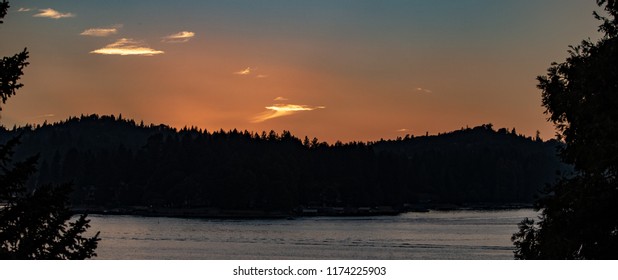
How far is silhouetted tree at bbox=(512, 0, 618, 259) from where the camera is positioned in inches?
683

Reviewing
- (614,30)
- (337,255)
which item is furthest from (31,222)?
(337,255)

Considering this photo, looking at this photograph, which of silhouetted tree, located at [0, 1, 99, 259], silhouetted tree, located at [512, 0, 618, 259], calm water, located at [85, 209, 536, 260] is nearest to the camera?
silhouetted tree, located at [512, 0, 618, 259]

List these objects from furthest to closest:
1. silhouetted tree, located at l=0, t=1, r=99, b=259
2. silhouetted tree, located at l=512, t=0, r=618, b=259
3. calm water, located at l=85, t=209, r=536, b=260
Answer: calm water, located at l=85, t=209, r=536, b=260
silhouetted tree, located at l=0, t=1, r=99, b=259
silhouetted tree, located at l=512, t=0, r=618, b=259

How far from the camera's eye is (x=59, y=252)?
24.6 meters

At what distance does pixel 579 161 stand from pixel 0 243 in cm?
1403

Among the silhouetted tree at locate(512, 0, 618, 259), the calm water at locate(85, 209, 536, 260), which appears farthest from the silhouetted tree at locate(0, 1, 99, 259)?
the calm water at locate(85, 209, 536, 260)

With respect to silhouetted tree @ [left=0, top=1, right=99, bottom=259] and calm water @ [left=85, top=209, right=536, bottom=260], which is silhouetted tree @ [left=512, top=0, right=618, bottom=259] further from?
Answer: calm water @ [left=85, top=209, right=536, bottom=260]

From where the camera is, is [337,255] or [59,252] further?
[337,255]

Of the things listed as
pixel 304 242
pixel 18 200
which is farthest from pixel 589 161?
pixel 304 242

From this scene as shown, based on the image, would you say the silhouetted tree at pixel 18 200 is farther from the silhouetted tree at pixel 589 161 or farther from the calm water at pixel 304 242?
the calm water at pixel 304 242

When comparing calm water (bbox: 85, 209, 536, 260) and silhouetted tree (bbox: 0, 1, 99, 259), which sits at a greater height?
silhouetted tree (bbox: 0, 1, 99, 259)

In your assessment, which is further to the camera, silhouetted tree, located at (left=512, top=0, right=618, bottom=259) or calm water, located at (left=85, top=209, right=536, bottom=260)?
calm water, located at (left=85, top=209, right=536, bottom=260)

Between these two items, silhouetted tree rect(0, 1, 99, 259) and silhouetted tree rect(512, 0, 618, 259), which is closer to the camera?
silhouetted tree rect(512, 0, 618, 259)
